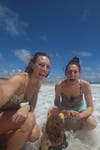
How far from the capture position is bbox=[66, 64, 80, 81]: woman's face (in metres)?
4.25

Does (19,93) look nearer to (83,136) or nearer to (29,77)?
(29,77)

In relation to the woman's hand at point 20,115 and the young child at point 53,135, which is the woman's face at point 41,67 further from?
the young child at point 53,135

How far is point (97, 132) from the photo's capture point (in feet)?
15.2

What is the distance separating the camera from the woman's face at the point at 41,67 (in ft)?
11.1

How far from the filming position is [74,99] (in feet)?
15.2

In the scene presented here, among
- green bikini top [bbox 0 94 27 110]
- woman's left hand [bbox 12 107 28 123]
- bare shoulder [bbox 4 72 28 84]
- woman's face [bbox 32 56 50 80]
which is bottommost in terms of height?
woman's left hand [bbox 12 107 28 123]

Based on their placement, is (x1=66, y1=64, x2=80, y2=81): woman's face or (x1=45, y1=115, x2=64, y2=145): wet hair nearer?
(x1=45, y1=115, x2=64, y2=145): wet hair

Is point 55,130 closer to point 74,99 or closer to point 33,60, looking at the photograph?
point 33,60

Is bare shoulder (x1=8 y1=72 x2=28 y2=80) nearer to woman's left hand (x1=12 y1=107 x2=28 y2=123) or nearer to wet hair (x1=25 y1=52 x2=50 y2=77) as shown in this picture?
wet hair (x1=25 y1=52 x2=50 y2=77)

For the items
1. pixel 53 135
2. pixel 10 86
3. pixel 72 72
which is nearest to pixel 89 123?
pixel 72 72

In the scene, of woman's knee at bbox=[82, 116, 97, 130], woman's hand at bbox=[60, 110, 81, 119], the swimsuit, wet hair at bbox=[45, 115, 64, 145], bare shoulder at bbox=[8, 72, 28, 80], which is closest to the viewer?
bare shoulder at bbox=[8, 72, 28, 80]

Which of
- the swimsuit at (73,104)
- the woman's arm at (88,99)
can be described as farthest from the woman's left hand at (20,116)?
the swimsuit at (73,104)

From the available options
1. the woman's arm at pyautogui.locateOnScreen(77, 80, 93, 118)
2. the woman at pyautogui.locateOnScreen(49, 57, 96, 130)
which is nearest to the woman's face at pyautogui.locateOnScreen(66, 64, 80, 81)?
the woman at pyautogui.locateOnScreen(49, 57, 96, 130)

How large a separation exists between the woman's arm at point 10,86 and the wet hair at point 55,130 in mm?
857
